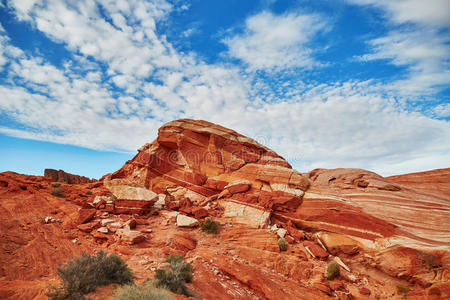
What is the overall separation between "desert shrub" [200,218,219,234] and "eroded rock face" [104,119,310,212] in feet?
12.9

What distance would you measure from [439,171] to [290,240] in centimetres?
1790

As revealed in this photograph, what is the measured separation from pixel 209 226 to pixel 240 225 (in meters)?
2.38

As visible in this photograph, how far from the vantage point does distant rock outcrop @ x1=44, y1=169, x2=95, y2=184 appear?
106ft

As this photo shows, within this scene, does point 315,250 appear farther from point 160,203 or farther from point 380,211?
point 160,203

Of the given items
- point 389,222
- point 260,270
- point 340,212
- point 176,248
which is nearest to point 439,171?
point 389,222

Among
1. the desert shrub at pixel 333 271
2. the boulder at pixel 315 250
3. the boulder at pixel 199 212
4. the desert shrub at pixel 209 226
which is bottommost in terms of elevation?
the desert shrub at pixel 333 271

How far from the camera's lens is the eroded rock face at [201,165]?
718 inches

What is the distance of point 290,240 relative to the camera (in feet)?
45.3

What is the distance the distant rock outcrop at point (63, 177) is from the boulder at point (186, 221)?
28932mm

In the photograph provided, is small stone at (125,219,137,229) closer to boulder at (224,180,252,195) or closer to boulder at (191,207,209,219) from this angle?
boulder at (191,207,209,219)

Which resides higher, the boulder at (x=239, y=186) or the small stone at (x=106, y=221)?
the boulder at (x=239, y=186)

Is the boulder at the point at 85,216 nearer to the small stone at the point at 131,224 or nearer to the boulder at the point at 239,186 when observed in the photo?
the small stone at the point at 131,224

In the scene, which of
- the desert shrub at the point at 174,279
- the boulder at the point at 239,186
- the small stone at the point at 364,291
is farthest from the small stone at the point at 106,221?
the small stone at the point at 364,291

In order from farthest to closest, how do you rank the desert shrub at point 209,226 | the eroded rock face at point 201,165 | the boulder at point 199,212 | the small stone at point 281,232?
1. the eroded rock face at point 201,165
2. the boulder at point 199,212
3. the small stone at point 281,232
4. the desert shrub at point 209,226
